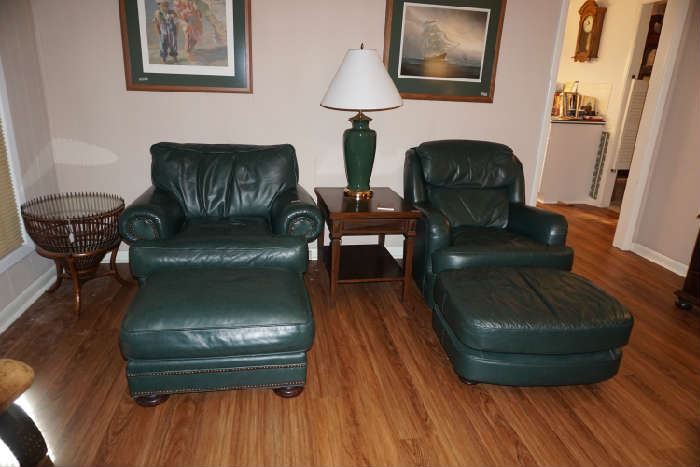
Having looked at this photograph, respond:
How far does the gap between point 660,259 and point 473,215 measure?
192cm

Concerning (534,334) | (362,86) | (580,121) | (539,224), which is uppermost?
(362,86)

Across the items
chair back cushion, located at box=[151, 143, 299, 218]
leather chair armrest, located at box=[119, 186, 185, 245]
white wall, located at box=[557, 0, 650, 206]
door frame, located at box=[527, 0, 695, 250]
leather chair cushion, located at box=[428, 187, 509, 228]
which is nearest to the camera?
leather chair armrest, located at box=[119, 186, 185, 245]

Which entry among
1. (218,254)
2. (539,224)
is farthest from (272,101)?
(539,224)

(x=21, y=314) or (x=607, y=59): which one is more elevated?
(x=607, y=59)

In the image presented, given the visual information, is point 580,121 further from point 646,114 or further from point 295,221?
point 295,221

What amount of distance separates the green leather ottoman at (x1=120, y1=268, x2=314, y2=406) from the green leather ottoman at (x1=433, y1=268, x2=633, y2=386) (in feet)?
2.31

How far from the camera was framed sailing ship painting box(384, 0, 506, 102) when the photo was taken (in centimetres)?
306

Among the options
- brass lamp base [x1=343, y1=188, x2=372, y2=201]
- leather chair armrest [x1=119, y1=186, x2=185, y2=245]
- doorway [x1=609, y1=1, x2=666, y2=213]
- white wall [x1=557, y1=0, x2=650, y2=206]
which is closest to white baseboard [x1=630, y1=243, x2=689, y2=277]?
doorway [x1=609, y1=1, x2=666, y2=213]

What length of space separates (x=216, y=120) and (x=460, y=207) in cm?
181

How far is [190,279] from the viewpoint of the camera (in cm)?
193

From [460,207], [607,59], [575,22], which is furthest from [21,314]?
[575,22]

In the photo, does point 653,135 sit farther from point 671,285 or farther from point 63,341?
point 63,341

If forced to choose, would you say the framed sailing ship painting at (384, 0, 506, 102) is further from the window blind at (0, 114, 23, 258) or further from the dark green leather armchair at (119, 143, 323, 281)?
the window blind at (0, 114, 23, 258)

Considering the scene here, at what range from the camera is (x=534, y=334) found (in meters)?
1.83
